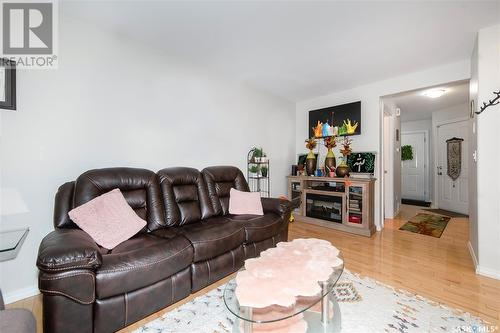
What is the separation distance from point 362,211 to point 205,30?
317cm

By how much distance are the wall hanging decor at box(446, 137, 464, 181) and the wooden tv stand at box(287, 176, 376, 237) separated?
9.94 ft

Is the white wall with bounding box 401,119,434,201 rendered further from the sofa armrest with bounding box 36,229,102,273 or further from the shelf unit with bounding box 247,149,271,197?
the sofa armrest with bounding box 36,229,102,273

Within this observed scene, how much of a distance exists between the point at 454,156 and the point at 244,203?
17.3 feet

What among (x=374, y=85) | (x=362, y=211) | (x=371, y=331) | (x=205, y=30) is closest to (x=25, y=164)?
(x=205, y=30)

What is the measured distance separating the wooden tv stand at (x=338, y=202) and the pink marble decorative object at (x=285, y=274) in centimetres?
200

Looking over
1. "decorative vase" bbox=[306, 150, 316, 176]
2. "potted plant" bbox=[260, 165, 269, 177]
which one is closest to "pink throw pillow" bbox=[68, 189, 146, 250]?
"potted plant" bbox=[260, 165, 269, 177]

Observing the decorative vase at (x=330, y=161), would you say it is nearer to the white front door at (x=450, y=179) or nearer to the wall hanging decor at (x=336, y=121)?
the wall hanging decor at (x=336, y=121)

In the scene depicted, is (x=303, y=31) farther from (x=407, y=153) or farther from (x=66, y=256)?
(x=407, y=153)

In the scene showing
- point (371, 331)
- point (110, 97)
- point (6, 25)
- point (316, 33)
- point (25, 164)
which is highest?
point (316, 33)

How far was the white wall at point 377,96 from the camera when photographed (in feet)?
9.67

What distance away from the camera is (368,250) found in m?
2.74

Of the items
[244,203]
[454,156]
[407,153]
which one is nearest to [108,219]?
[244,203]

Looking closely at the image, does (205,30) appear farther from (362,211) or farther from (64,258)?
(362,211)

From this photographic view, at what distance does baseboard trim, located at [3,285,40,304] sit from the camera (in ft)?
5.68
